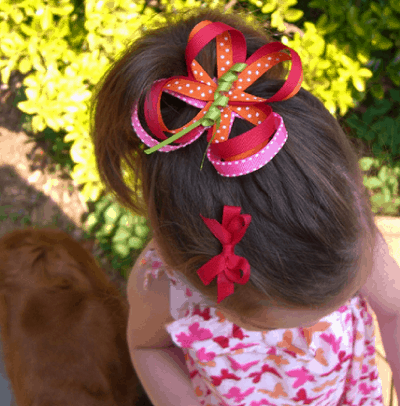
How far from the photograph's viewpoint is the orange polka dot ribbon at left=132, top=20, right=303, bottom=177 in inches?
22.5

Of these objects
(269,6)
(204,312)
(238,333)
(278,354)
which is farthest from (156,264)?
(269,6)

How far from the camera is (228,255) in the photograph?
0.61 metres

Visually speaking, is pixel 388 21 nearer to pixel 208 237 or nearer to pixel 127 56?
pixel 127 56

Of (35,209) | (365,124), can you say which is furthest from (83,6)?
(365,124)

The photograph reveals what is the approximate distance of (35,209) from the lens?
6.99 ft

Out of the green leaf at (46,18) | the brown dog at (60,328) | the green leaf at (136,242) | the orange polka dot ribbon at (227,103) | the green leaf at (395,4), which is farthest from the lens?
the green leaf at (136,242)

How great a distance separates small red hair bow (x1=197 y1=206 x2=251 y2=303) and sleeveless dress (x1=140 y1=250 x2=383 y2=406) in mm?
396

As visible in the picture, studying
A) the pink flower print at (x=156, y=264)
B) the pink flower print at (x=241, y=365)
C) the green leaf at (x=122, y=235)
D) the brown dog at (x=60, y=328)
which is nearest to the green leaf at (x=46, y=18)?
the brown dog at (x=60, y=328)

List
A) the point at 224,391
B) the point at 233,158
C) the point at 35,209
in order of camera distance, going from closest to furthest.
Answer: the point at 233,158 < the point at 224,391 < the point at 35,209

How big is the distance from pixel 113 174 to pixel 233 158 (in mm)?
415

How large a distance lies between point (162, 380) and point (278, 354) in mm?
411

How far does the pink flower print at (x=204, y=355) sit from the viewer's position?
1.06m

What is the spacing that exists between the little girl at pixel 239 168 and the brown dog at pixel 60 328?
61 cm

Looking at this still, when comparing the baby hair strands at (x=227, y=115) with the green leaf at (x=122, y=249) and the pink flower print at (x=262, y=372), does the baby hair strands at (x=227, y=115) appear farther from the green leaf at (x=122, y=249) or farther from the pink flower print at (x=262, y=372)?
the green leaf at (x=122, y=249)
